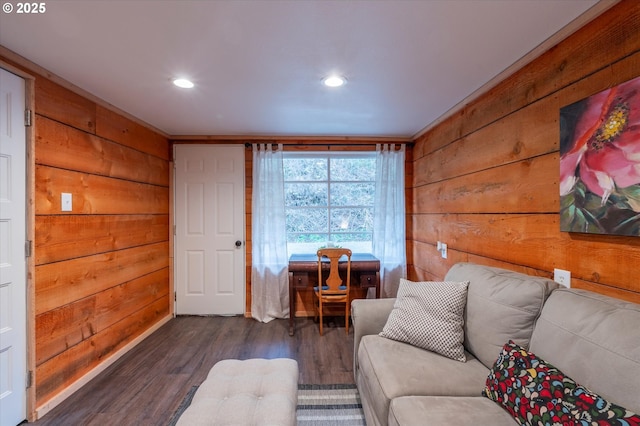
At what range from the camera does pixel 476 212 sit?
7.25ft

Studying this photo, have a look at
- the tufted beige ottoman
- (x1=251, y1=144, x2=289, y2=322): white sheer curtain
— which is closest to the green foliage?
the tufted beige ottoman

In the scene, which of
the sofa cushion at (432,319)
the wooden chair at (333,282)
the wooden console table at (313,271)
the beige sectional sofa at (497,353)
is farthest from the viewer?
the wooden console table at (313,271)

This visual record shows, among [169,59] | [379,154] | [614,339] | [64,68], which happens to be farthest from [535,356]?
[64,68]

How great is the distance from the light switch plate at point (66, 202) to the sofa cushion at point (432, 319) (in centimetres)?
237

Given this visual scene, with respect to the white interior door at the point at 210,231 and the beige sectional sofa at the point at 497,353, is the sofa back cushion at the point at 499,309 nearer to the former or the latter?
the beige sectional sofa at the point at 497,353

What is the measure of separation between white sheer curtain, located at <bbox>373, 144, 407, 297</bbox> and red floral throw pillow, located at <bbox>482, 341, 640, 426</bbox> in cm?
218

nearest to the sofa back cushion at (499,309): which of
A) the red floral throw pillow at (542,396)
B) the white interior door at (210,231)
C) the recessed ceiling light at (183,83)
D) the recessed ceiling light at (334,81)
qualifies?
the red floral throw pillow at (542,396)

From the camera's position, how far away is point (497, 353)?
1.41 m

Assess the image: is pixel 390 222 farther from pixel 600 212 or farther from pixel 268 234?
pixel 600 212

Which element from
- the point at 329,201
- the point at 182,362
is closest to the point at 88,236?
the point at 182,362

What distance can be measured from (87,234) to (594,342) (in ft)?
10.1

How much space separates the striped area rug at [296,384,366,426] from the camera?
69.3 inches

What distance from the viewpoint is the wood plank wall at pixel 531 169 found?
1.24 meters

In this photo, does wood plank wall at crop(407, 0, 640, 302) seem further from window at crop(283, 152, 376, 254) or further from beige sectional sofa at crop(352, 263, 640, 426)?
window at crop(283, 152, 376, 254)
